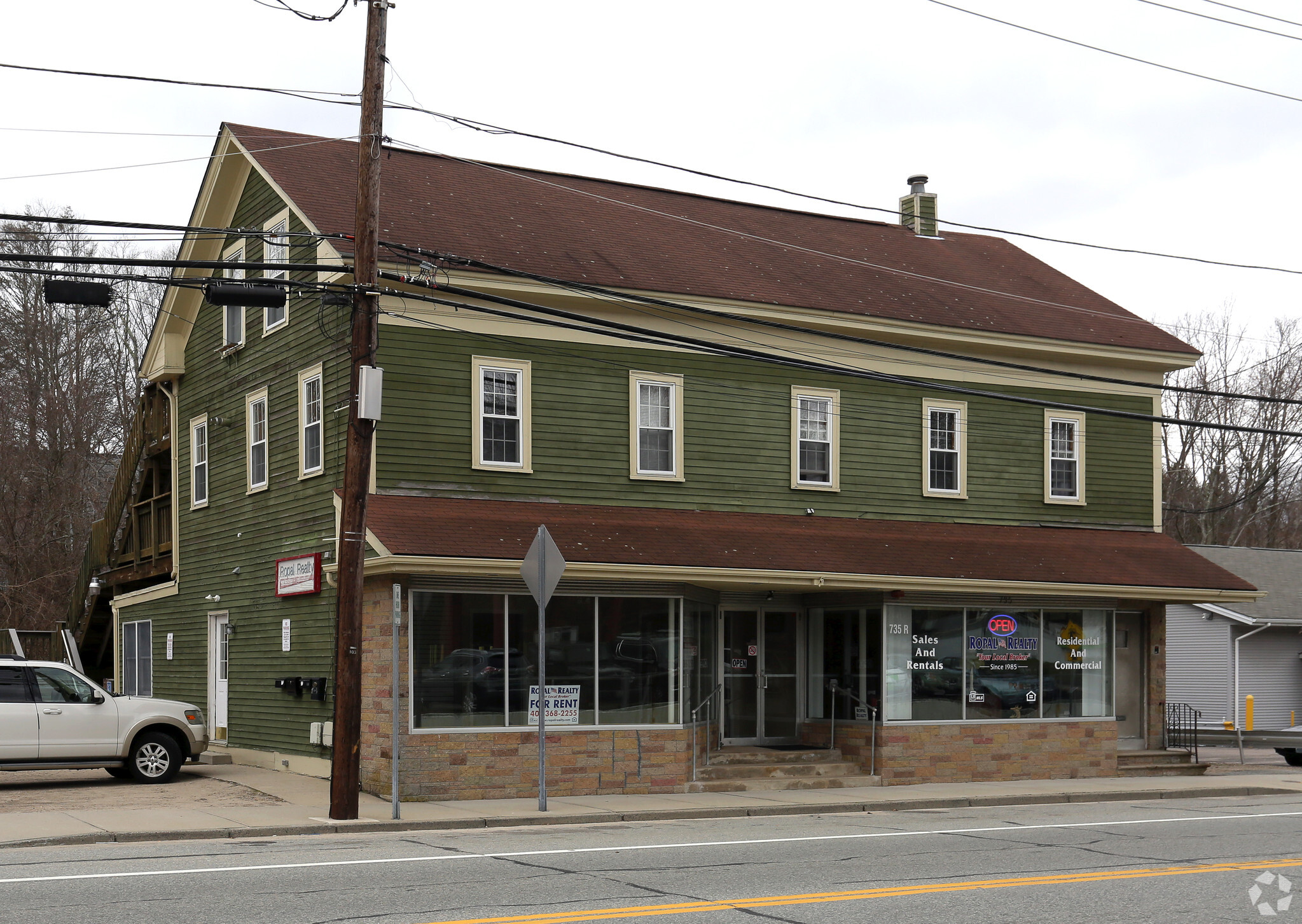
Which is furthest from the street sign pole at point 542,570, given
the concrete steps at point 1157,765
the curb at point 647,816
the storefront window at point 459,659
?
the concrete steps at point 1157,765

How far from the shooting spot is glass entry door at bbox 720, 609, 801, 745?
22.0 metres

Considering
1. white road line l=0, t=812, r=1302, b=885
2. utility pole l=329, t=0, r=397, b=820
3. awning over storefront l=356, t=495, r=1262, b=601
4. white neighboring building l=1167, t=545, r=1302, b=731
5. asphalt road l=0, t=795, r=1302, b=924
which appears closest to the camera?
asphalt road l=0, t=795, r=1302, b=924

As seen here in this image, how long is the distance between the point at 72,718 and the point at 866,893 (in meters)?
11.8

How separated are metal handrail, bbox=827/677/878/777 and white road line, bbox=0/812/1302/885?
5005mm

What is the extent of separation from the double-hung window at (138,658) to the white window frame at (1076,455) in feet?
54.9

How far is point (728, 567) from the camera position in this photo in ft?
63.7

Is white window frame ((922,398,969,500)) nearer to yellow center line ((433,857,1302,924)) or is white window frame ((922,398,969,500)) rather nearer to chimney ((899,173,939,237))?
chimney ((899,173,939,237))

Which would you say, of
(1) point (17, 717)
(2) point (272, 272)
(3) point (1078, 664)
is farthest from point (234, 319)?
(3) point (1078, 664)

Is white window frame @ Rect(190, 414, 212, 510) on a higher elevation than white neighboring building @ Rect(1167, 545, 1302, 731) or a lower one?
higher

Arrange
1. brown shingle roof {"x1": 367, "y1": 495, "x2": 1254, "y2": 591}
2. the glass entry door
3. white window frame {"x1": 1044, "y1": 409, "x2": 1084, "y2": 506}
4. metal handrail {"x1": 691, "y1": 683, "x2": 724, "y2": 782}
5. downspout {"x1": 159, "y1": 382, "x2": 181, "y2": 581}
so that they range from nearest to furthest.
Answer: brown shingle roof {"x1": 367, "y1": 495, "x2": 1254, "y2": 591} < metal handrail {"x1": 691, "y1": 683, "x2": 724, "y2": 782} < the glass entry door < white window frame {"x1": 1044, "y1": 409, "x2": 1084, "y2": 506} < downspout {"x1": 159, "y1": 382, "x2": 181, "y2": 581}

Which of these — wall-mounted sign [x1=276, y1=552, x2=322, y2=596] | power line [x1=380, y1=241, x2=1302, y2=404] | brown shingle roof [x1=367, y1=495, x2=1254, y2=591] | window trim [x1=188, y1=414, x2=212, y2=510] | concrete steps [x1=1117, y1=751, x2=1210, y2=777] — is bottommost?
concrete steps [x1=1117, y1=751, x2=1210, y2=777]

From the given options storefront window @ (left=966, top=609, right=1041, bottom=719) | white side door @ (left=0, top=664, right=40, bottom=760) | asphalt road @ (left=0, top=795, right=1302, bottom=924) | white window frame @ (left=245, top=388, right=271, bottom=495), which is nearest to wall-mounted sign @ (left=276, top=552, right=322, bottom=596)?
white window frame @ (left=245, top=388, right=271, bottom=495)

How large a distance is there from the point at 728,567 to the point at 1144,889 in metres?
9.22

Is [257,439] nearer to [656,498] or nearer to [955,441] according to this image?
[656,498]
